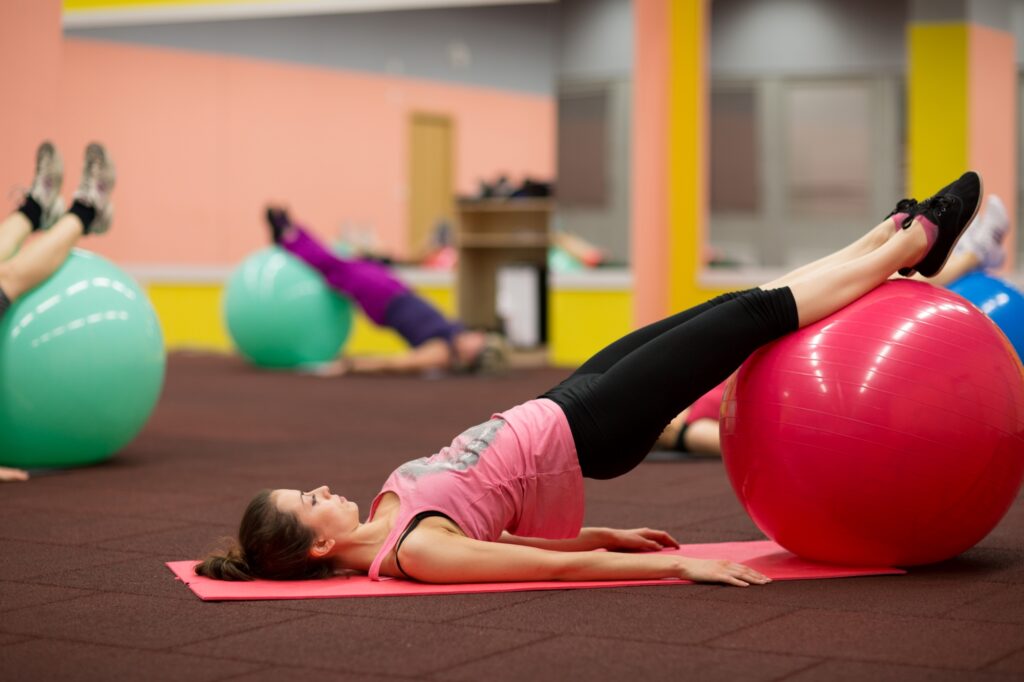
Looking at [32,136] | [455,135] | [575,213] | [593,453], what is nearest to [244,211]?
[455,135]

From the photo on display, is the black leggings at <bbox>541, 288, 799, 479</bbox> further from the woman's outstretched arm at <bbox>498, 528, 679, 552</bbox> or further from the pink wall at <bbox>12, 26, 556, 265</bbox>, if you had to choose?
the pink wall at <bbox>12, 26, 556, 265</bbox>

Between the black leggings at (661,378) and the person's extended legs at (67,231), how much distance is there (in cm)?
235

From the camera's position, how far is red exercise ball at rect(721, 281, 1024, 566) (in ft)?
9.62

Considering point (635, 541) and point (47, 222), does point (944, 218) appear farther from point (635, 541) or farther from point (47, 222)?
point (47, 222)

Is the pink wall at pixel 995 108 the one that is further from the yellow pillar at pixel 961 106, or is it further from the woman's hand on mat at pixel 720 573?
the woman's hand on mat at pixel 720 573

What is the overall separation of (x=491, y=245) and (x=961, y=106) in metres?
3.84

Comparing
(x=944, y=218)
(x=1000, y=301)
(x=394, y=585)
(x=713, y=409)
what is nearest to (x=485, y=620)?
(x=394, y=585)

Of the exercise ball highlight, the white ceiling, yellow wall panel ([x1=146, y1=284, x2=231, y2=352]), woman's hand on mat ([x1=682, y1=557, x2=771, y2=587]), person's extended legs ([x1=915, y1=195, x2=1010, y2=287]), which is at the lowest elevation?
yellow wall panel ([x1=146, y1=284, x2=231, y2=352])

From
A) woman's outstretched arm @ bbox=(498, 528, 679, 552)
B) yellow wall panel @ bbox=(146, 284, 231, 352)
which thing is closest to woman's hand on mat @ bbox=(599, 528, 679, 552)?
woman's outstretched arm @ bbox=(498, 528, 679, 552)

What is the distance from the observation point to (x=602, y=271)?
10.1 m

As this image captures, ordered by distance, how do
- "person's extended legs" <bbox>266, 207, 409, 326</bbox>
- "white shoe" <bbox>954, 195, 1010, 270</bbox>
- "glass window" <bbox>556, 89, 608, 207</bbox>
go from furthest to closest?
"glass window" <bbox>556, 89, 608, 207</bbox> → "person's extended legs" <bbox>266, 207, 409, 326</bbox> → "white shoe" <bbox>954, 195, 1010, 270</bbox>

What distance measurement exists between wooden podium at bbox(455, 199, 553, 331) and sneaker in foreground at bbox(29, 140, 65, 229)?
5.86 m

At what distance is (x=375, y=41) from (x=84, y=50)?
2709mm

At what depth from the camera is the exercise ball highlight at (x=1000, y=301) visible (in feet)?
16.3
